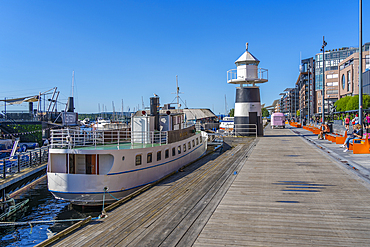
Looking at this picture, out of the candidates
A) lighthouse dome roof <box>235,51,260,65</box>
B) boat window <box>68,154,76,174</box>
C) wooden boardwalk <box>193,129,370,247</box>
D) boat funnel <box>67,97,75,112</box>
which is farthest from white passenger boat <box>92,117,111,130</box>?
lighthouse dome roof <box>235,51,260,65</box>

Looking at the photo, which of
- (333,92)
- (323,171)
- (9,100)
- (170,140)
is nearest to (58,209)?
(170,140)

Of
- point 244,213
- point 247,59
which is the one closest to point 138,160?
point 244,213

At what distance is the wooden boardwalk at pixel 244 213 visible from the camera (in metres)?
7.15

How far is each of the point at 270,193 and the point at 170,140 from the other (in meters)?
9.26

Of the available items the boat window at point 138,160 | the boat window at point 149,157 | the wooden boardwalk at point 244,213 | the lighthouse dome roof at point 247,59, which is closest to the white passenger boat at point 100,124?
the boat window at point 149,157

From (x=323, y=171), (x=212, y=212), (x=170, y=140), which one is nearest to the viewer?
(x=212, y=212)

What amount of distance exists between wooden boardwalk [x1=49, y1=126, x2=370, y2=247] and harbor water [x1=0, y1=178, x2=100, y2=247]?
496cm

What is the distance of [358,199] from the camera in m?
9.91

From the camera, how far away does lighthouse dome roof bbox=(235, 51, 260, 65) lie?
110ft

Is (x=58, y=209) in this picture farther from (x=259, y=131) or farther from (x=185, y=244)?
(x=259, y=131)

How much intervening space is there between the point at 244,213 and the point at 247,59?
2758 centimetres

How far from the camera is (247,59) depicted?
33562 millimetres

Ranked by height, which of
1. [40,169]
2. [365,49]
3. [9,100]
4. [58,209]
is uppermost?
[365,49]

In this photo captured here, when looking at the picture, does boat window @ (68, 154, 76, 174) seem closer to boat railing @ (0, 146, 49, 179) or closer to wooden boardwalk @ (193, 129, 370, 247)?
boat railing @ (0, 146, 49, 179)
